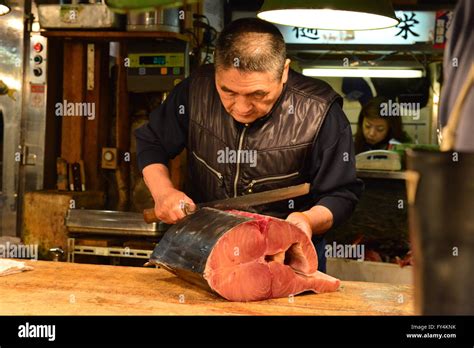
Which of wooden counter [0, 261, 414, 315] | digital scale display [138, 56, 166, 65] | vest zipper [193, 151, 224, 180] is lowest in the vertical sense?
wooden counter [0, 261, 414, 315]

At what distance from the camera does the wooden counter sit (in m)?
2.71

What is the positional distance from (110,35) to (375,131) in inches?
160

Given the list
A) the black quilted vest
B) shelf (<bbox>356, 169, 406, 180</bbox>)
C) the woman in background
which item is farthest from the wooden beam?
the woman in background

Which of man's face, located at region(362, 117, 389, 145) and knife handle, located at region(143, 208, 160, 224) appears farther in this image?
man's face, located at region(362, 117, 389, 145)

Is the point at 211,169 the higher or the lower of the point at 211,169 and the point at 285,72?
the lower

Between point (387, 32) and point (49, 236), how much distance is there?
16.5 ft

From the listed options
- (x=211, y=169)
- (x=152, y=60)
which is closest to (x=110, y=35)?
(x=152, y=60)

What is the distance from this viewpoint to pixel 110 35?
21.2 feet

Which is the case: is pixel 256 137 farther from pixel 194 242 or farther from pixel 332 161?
pixel 194 242

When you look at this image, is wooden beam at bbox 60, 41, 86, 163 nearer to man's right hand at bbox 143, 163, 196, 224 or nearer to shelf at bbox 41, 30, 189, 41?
shelf at bbox 41, 30, 189, 41

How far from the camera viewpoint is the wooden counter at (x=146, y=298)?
2713 mm

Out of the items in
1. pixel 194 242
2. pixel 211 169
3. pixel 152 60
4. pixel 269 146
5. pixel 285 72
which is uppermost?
pixel 152 60

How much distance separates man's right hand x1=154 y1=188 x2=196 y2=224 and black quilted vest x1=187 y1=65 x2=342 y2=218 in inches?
13.8
